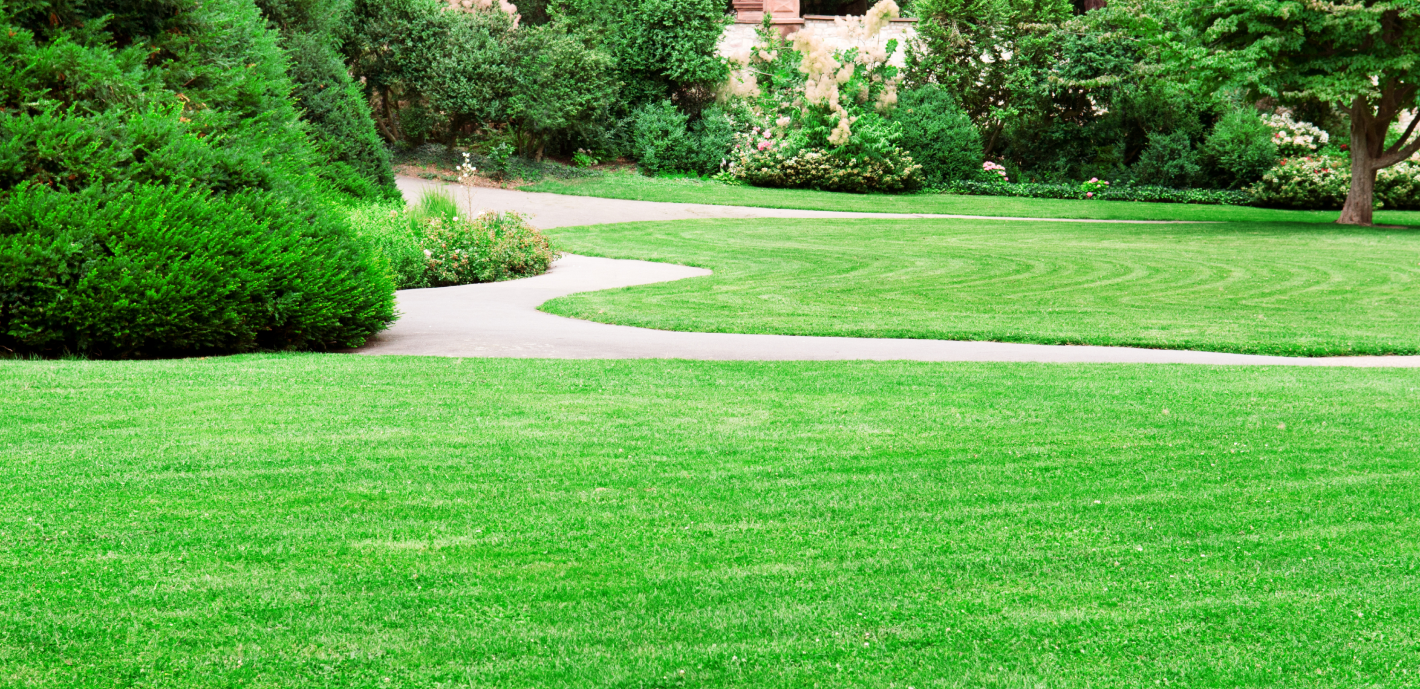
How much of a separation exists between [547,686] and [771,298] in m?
9.77

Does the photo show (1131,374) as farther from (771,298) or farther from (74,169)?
(74,169)

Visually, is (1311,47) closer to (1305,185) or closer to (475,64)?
(1305,185)

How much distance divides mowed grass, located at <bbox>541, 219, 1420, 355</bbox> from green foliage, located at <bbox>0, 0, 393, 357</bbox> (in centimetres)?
298

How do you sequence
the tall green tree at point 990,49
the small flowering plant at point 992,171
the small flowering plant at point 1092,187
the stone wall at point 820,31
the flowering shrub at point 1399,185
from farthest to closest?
the stone wall at point 820,31 < the tall green tree at point 990,49 < the small flowering plant at point 992,171 < the small flowering plant at point 1092,187 < the flowering shrub at point 1399,185

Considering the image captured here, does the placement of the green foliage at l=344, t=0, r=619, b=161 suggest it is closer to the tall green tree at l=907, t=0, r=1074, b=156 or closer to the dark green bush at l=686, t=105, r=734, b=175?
the dark green bush at l=686, t=105, r=734, b=175

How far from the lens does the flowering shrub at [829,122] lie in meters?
29.7

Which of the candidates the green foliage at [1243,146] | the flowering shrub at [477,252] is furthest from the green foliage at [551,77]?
the green foliage at [1243,146]

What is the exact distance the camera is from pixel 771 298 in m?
12.9

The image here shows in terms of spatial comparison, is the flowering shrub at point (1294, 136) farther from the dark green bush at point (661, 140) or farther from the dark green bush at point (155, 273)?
the dark green bush at point (155, 273)

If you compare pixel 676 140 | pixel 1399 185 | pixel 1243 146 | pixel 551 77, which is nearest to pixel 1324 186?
pixel 1399 185

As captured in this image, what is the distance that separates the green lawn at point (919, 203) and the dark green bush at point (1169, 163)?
1.76 m

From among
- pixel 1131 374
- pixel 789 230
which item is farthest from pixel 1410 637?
pixel 789 230

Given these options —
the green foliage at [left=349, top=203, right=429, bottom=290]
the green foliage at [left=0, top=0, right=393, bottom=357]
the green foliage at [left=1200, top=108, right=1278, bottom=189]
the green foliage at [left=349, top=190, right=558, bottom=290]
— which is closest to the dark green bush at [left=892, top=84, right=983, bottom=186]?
the green foliage at [left=1200, top=108, right=1278, bottom=189]

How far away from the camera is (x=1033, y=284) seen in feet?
47.3
